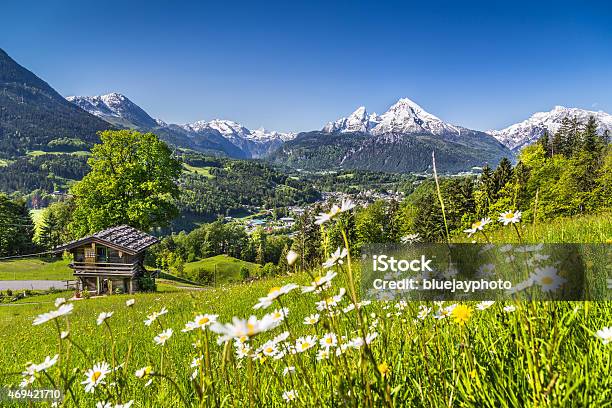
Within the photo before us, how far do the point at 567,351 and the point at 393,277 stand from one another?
2.35 feet

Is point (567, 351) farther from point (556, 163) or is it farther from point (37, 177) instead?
point (37, 177)

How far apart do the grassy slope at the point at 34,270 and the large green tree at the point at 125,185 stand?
14.8 m

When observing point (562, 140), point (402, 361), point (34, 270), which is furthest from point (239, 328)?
point (562, 140)

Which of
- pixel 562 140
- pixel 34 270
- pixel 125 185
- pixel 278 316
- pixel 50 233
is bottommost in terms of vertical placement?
pixel 50 233

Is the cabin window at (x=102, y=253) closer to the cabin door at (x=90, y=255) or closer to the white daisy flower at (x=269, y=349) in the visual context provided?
the cabin door at (x=90, y=255)

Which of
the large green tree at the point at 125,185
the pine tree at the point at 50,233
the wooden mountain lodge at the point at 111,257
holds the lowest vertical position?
the pine tree at the point at 50,233

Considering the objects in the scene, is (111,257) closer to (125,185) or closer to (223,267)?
(125,185)

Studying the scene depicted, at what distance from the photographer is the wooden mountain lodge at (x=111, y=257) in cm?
2625

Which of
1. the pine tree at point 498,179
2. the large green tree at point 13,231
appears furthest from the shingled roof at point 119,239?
the large green tree at point 13,231

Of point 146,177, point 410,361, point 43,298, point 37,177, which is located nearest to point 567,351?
point 410,361

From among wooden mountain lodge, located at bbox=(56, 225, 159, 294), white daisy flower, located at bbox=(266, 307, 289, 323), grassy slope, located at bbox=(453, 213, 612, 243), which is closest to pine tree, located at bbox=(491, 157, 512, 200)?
grassy slope, located at bbox=(453, 213, 612, 243)

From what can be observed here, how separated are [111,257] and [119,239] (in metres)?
2.25

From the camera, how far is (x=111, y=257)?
2728 centimetres

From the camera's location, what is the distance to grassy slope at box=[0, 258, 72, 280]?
3872 cm
